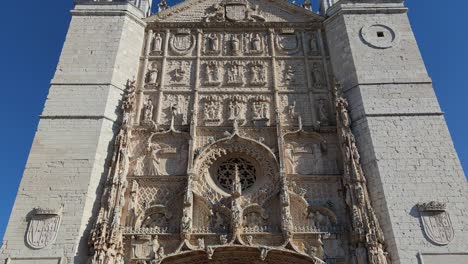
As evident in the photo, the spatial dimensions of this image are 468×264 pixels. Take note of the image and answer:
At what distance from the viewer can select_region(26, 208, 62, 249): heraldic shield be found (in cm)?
801

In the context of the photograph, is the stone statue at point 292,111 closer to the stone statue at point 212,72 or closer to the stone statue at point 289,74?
the stone statue at point 289,74

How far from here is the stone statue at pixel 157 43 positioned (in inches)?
453

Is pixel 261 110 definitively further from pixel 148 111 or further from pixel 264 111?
pixel 148 111

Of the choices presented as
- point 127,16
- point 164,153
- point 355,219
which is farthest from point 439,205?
point 127,16

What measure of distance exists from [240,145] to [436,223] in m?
4.07

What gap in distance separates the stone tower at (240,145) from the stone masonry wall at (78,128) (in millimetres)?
30

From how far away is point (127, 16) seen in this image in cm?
1157

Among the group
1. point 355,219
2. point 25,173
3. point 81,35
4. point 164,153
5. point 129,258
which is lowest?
point 129,258

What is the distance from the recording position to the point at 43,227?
8156 mm

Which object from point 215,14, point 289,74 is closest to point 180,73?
point 215,14

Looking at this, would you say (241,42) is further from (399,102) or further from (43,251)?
(43,251)

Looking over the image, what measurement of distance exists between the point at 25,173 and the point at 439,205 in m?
7.89

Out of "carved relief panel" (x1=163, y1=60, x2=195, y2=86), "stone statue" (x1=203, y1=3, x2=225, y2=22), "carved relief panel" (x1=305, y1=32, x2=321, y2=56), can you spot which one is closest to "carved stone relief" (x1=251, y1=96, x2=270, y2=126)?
"carved relief panel" (x1=163, y1=60, x2=195, y2=86)

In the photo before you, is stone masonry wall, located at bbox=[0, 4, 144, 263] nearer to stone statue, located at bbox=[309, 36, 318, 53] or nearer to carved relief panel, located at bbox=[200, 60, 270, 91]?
carved relief panel, located at bbox=[200, 60, 270, 91]
